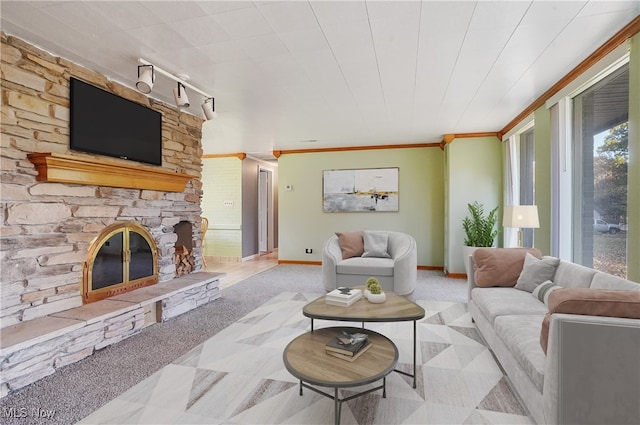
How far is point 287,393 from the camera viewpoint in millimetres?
2045

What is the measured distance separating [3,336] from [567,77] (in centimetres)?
513

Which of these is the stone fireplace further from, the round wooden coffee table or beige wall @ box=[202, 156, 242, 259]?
beige wall @ box=[202, 156, 242, 259]

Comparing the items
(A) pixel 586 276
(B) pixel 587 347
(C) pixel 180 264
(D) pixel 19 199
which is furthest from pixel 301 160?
(B) pixel 587 347

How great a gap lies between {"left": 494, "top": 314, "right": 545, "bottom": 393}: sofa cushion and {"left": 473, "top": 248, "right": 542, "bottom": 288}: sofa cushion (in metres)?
0.81

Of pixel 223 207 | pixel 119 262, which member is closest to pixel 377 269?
pixel 119 262

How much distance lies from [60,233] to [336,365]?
2555 mm

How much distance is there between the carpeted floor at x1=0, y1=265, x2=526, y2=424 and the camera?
194 centimetres

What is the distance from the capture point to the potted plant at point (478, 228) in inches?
198

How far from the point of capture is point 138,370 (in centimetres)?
236

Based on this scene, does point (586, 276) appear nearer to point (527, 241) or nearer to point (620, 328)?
point (620, 328)

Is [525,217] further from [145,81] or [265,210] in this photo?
[265,210]

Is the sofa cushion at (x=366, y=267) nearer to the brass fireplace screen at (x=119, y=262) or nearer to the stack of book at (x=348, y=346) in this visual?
the stack of book at (x=348, y=346)

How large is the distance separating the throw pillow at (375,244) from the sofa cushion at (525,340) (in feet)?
7.43

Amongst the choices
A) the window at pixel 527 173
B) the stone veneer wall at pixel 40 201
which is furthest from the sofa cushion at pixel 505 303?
the stone veneer wall at pixel 40 201
